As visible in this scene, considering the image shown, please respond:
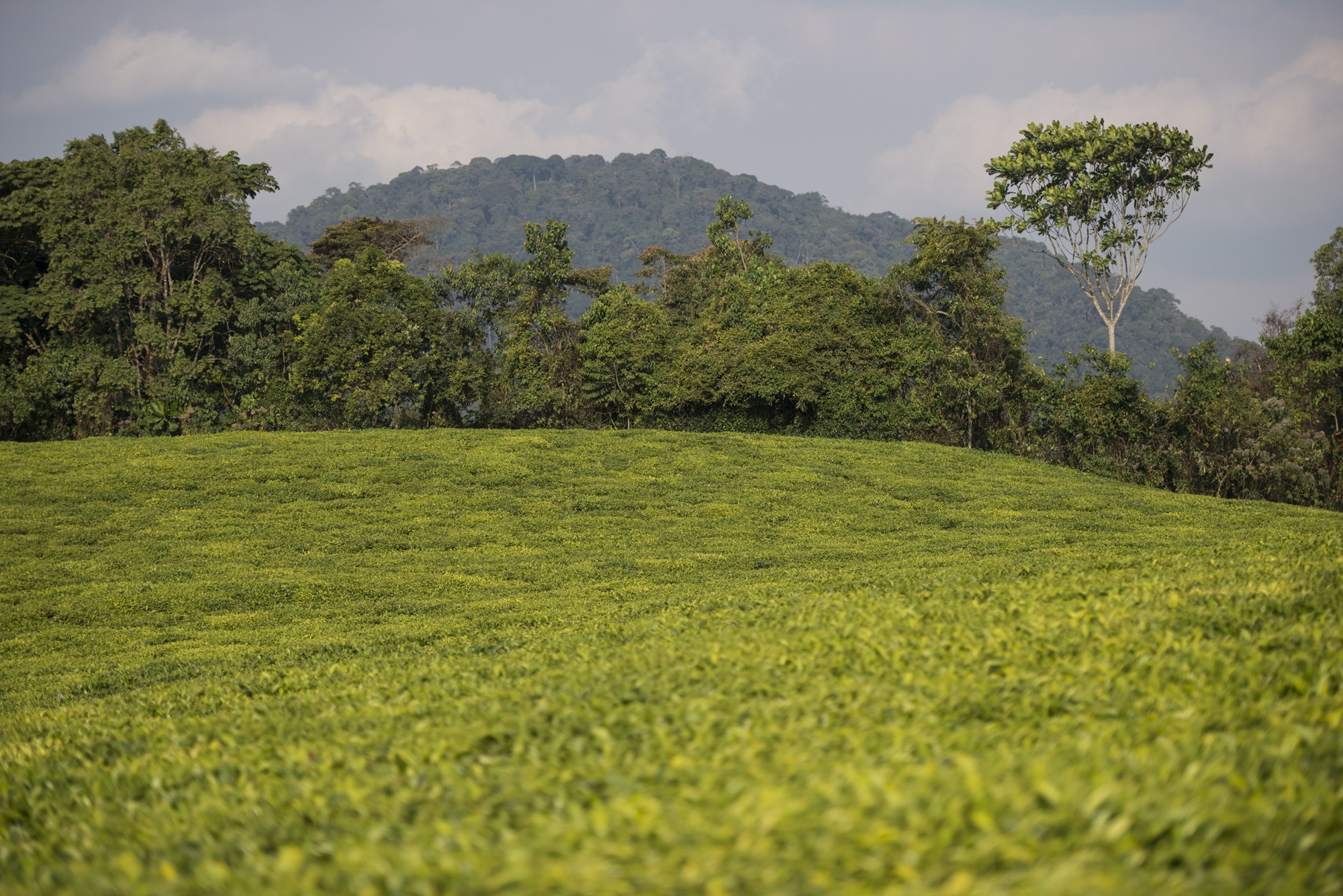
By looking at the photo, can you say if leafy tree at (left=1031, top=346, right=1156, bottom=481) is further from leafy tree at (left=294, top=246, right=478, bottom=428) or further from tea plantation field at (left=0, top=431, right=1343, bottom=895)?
leafy tree at (left=294, top=246, right=478, bottom=428)

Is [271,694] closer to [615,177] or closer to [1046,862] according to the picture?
[1046,862]

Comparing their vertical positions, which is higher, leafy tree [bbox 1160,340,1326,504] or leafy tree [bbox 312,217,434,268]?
leafy tree [bbox 312,217,434,268]

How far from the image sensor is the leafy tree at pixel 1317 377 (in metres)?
29.3

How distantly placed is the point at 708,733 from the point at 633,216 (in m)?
171

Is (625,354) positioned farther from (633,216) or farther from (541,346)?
(633,216)

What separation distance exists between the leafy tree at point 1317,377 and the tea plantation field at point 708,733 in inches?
816

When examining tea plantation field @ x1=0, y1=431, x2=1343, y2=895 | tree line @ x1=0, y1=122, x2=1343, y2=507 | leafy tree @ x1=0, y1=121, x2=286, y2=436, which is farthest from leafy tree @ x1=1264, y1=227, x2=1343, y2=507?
leafy tree @ x1=0, y1=121, x2=286, y2=436

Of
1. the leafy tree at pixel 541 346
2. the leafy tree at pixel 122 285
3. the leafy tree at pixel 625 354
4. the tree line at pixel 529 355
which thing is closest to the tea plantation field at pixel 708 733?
the tree line at pixel 529 355

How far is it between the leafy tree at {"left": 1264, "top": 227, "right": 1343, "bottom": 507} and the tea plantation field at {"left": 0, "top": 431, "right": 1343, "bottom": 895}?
20.7 m

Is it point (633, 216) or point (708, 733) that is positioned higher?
point (633, 216)

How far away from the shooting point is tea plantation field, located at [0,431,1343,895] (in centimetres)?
302

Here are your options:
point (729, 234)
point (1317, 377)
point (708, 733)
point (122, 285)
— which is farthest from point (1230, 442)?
point (122, 285)

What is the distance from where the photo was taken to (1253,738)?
3.79m

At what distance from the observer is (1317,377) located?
29.6m
